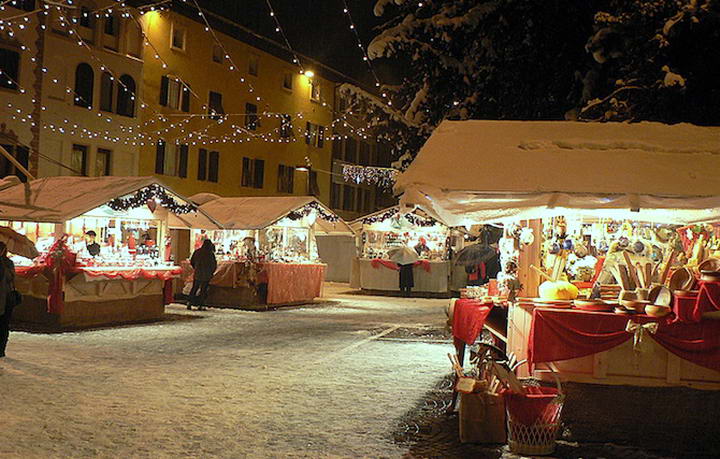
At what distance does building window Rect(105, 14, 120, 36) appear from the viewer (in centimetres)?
3131

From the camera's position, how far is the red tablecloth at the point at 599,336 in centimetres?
787

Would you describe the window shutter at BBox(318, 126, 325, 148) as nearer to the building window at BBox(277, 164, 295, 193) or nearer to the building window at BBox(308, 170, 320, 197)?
the building window at BBox(308, 170, 320, 197)

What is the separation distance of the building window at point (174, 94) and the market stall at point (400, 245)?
10472 mm

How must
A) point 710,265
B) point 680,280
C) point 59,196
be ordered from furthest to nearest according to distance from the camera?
point 59,196 < point 710,265 < point 680,280

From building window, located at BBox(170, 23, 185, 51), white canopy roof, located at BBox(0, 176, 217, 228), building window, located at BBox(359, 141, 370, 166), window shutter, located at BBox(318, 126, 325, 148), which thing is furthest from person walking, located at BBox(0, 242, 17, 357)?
building window, located at BBox(359, 141, 370, 166)

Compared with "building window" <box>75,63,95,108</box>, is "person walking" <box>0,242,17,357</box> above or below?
below

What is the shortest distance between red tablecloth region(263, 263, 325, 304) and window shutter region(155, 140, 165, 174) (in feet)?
42.2

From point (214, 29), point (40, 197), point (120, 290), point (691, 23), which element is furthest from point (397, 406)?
point (214, 29)

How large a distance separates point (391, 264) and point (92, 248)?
13.7 meters

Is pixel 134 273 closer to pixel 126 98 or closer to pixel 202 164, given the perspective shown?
pixel 126 98

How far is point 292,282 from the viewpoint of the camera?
22812 mm

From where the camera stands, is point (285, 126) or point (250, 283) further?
point (285, 126)

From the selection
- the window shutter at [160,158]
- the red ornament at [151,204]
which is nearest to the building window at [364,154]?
the window shutter at [160,158]

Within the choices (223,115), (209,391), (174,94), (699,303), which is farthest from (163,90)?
(699,303)
